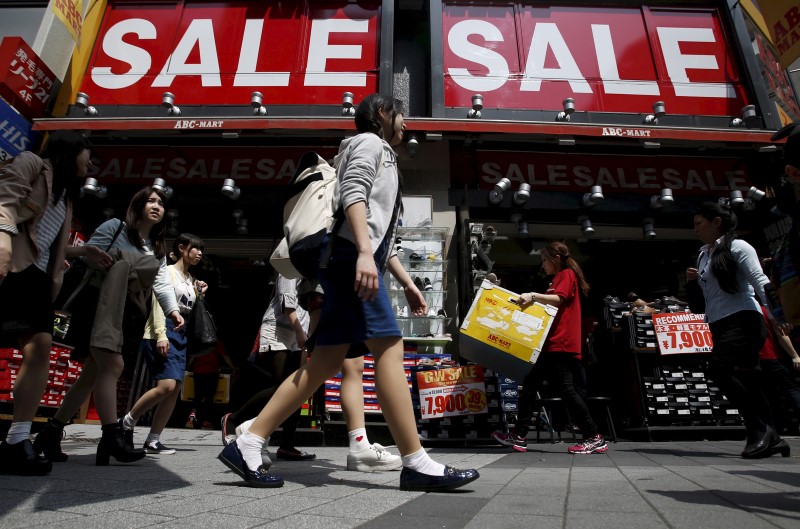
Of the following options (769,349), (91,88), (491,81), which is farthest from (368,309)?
(91,88)

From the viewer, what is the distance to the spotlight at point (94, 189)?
8008 millimetres

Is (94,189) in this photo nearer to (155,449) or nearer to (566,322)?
(155,449)

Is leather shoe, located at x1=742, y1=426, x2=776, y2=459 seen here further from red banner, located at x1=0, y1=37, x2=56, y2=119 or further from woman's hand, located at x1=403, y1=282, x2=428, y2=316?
red banner, located at x1=0, y1=37, x2=56, y2=119

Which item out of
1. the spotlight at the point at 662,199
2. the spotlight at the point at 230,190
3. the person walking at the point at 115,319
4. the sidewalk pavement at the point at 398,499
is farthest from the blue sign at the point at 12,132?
the spotlight at the point at 662,199

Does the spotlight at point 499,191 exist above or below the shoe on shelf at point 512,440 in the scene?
above

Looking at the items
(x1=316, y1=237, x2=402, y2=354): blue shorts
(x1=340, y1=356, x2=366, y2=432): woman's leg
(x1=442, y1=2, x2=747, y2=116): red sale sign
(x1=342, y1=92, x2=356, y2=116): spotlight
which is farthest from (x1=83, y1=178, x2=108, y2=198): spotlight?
(x1=316, y1=237, x2=402, y2=354): blue shorts

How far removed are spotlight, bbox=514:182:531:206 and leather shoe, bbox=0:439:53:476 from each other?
6.75m

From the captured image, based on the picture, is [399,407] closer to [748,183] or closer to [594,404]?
[594,404]

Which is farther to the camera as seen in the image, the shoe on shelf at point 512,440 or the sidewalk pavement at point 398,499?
the shoe on shelf at point 512,440

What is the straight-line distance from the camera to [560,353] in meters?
5.09

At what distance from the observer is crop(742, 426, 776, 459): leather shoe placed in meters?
4.00

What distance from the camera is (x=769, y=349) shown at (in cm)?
498

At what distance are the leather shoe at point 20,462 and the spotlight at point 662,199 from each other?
821cm

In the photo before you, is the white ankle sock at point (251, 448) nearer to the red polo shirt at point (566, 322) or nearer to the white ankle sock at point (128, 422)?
the white ankle sock at point (128, 422)
